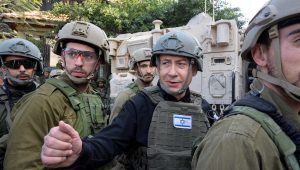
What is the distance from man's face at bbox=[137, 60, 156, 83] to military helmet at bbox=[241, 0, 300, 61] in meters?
3.79

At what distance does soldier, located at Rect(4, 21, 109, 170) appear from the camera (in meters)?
2.46

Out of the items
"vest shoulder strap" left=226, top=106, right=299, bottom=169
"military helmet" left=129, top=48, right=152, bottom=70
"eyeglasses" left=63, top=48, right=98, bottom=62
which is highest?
"military helmet" left=129, top=48, right=152, bottom=70

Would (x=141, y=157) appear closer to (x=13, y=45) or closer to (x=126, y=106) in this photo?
(x=126, y=106)

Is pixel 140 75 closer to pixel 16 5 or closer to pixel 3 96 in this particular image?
pixel 3 96

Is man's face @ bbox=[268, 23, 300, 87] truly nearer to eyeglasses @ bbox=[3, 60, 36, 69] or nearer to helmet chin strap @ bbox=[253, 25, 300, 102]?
helmet chin strap @ bbox=[253, 25, 300, 102]

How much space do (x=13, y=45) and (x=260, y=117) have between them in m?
3.43

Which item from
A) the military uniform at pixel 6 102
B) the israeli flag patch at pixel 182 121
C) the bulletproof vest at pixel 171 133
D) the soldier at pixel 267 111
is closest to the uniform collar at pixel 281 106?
the soldier at pixel 267 111

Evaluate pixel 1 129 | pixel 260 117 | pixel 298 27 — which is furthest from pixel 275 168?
pixel 1 129

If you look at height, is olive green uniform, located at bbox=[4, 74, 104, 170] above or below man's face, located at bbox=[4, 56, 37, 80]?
below

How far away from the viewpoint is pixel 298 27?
1.51m

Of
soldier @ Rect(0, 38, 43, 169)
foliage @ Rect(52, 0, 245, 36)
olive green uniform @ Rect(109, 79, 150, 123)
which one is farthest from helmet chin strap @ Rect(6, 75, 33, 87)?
foliage @ Rect(52, 0, 245, 36)

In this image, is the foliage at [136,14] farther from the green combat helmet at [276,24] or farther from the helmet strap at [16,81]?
the green combat helmet at [276,24]

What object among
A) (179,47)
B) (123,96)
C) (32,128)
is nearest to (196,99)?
(179,47)

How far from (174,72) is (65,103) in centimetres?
85
